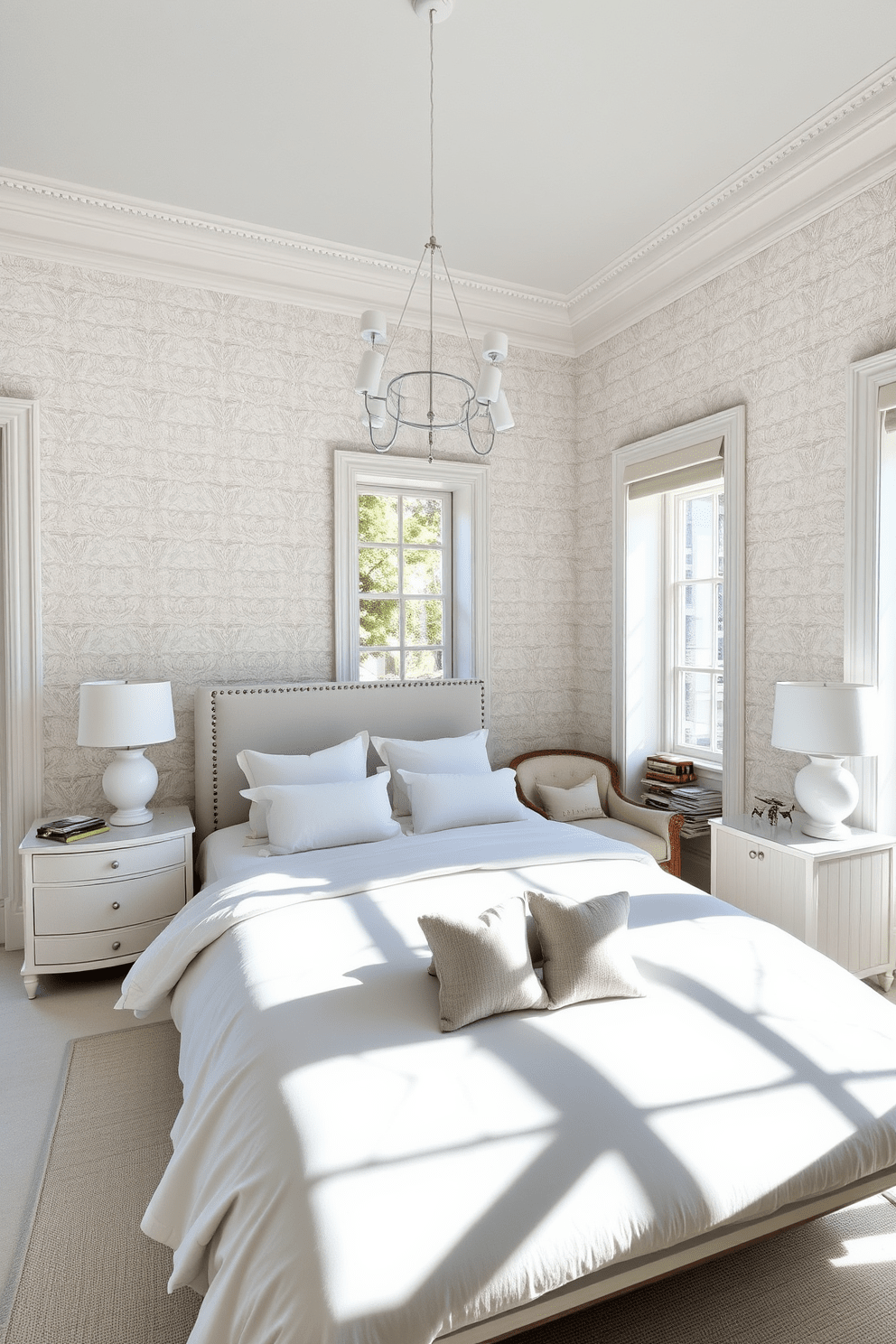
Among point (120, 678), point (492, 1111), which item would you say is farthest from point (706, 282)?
point (492, 1111)

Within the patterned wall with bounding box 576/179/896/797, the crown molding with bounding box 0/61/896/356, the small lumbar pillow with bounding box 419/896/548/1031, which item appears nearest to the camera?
the small lumbar pillow with bounding box 419/896/548/1031

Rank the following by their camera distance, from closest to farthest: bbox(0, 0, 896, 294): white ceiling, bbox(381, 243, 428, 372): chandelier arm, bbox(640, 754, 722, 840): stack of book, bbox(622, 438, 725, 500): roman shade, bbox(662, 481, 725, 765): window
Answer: bbox(0, 0, 896, 294): white ceiling, bbox(622, 438, 725, 500): roman shade, bbox(381, 243, 428, 372): chandelier arm, bbox(640, 754, 722, 840): stack of book, bbox(662, 481, 725, 765): window

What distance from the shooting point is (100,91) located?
2617 millimetres

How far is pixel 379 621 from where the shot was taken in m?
4.29

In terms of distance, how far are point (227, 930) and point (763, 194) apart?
339 cm

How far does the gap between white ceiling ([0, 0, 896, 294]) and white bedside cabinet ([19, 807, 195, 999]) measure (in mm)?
2662

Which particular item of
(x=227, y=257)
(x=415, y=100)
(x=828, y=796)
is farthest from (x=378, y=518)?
(x=828, y=796)

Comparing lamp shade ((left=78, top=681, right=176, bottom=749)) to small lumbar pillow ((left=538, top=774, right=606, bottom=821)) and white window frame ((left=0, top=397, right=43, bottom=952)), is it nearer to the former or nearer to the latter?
white window frame ((left=0, top=397, right=43, bottom=952))

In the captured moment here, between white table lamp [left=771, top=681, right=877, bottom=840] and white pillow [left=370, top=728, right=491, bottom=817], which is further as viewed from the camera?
white pillow [left=370, top=728, right=491, bottom=817]

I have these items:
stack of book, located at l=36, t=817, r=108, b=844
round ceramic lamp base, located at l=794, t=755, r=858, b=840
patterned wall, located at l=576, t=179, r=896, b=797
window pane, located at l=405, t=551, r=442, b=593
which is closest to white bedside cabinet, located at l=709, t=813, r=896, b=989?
round ceramic lamp base, located at l=794, t=755, r=858, b=840

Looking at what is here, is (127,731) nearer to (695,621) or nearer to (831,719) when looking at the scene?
(831,719)

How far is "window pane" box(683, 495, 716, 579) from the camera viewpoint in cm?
409

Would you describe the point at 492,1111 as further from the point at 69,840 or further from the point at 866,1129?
the point at 69,840

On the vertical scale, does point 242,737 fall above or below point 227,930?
above
